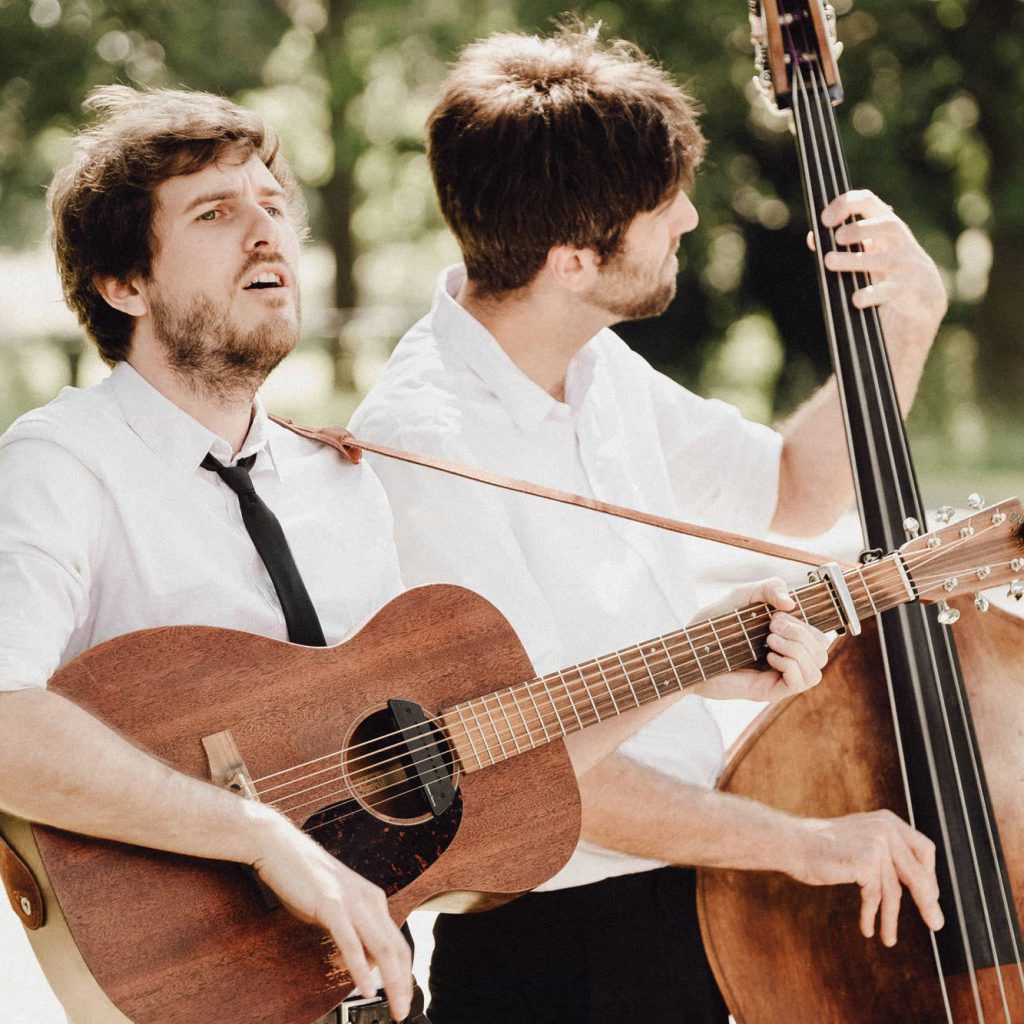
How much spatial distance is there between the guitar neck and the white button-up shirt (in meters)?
0.29

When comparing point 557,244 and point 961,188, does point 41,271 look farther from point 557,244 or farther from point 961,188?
point 557,244

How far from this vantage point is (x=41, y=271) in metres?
20.5

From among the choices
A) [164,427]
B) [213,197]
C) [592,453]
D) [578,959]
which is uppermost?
[213,197]

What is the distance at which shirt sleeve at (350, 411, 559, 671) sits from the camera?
2.28m

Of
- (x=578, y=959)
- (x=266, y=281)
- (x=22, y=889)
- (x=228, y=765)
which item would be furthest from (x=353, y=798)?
(x=266, y=281)

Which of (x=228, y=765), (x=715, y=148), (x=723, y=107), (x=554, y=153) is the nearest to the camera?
(x=228, y=765)

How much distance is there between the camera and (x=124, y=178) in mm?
2070

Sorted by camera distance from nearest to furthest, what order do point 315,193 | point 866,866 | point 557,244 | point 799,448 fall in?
point 866,866 < point 557,244 < point 799,448 < point 315,193

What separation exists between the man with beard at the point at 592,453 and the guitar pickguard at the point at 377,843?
0.39m

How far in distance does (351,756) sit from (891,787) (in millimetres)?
967

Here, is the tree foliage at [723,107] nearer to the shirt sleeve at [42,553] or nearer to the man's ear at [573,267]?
the man's ear at [573,267]

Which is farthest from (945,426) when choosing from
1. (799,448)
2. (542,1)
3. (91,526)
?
(91,526)

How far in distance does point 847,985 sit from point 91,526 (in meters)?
1.44

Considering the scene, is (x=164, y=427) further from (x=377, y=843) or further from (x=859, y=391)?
(x=859, y=391)
